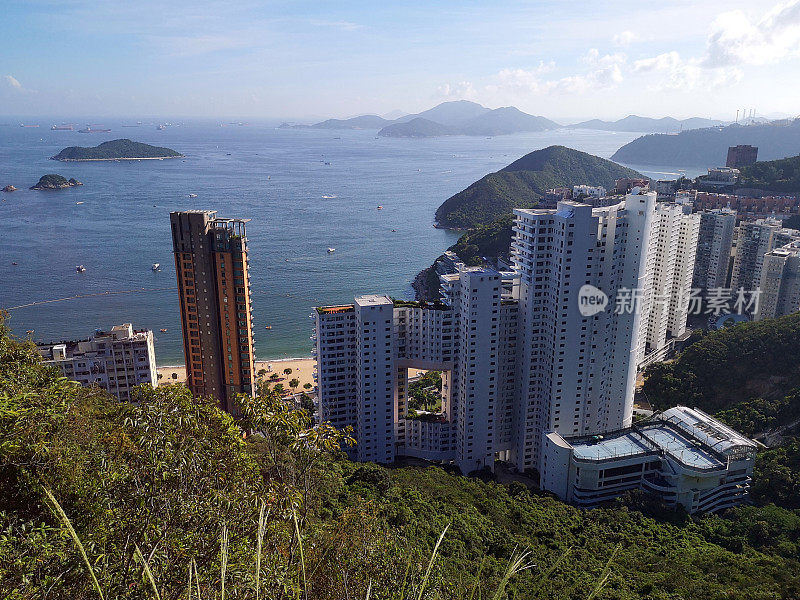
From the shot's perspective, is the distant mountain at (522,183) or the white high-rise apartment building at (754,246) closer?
the white high-rise apartment building at (754,246)

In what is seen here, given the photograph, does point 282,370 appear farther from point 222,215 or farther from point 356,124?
point 356,124

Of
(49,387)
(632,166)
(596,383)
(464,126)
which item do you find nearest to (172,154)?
(632,166)

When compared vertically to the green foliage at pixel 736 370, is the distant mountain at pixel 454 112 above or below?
above

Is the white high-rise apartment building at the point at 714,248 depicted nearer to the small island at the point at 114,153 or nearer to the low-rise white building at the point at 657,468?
the low-rise white building at the point at 657,468

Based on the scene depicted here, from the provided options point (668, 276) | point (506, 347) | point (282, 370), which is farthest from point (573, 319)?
point (282, 370)

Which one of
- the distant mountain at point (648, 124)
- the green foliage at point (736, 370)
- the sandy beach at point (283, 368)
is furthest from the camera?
the distant mountain at point (648, 124)

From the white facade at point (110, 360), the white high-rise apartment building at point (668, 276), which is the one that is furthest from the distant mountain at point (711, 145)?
the white facade at point (110, 360)

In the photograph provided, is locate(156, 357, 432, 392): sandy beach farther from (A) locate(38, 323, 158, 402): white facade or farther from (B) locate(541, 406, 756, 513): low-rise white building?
(B) locate(541, 406, 756, 513): low-rise white building

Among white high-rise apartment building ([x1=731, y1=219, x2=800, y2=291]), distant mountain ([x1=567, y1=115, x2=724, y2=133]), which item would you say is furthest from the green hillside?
distant mountain ([x1=567, y1=115, x2=724, y2=133])
